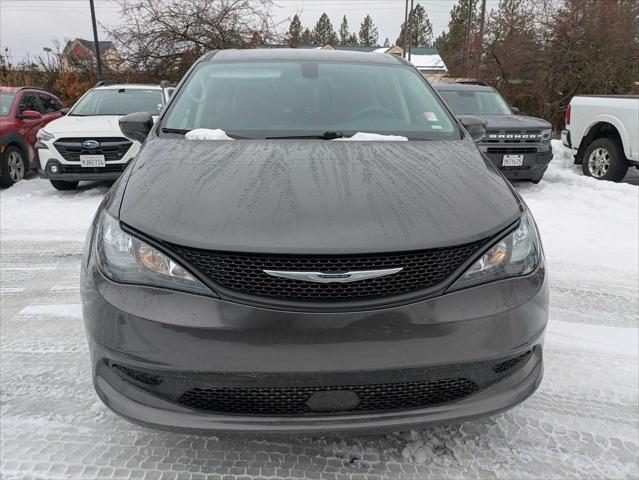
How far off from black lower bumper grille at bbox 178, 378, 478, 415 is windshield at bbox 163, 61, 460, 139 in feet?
4.49

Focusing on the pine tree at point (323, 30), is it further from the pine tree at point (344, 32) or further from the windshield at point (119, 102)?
the windshield at point (119, 102)

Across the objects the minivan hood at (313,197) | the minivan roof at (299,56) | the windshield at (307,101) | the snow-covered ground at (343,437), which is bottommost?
the snow-covered ground at (343,437)

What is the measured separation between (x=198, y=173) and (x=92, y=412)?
3.78 ft

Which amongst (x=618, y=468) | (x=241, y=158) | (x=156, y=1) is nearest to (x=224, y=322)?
(x=241, y=158)

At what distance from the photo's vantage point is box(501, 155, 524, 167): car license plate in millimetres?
7133

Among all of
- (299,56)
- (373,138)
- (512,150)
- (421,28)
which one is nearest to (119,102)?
(299,56)

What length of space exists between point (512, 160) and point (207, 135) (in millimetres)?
5712

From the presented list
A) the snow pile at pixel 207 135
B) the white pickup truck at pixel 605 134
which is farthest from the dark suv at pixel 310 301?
the white pickup truck at pixel 605 134

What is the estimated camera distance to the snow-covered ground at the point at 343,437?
1917mm

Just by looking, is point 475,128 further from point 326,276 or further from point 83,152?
point 83,152

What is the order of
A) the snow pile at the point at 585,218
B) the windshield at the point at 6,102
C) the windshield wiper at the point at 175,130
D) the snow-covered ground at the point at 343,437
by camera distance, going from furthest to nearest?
the windshield at the point at 6,102 < the snow pile at the point at 585,218 < the windshield wiper at the point at 175,130 < the snow-covered ground at the point at 343,437

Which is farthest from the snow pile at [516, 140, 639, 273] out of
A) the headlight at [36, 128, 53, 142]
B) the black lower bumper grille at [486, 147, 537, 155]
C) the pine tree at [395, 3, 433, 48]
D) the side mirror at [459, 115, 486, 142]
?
the pine tree at [395, 3, 433, 48]

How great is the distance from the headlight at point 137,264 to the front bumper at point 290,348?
0.04 metres

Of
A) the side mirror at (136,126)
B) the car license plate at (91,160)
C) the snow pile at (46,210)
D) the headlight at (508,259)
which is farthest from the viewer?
the car license plate at (91,160)
